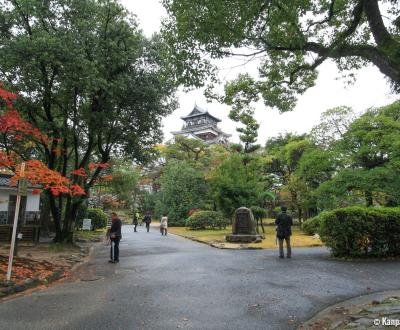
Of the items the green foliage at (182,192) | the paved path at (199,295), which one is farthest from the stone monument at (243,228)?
the green foliage at (182,192)

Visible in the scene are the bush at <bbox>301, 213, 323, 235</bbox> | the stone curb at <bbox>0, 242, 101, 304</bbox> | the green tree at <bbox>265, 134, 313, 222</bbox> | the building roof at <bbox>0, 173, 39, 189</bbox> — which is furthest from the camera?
the green tree at <bbox>265, 134, 313, 222</bbox>

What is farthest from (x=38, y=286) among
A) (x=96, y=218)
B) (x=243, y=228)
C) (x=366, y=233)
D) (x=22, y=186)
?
(x=96, y=218)

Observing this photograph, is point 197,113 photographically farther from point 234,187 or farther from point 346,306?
point 346,306

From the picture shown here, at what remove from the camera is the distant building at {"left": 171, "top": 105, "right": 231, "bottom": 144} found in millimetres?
60175

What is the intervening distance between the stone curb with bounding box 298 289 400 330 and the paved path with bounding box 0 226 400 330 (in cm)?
14

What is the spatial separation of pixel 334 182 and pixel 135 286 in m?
15.5

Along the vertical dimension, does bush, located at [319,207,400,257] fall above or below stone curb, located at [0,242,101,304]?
above

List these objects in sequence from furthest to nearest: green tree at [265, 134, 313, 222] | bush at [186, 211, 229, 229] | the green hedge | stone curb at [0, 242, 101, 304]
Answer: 1. green tree at [265, 134, 313, 222]
2. the green hedge
3. bush at [186, 211, 229, 229]
4. stone curb at [0, 242, 101, 304]

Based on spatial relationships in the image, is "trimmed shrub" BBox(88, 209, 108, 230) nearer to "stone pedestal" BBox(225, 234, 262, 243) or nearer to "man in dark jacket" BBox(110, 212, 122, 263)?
"stone pedestal" BBox(225, 234, 262, 243)

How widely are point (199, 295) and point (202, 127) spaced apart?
5582 cm

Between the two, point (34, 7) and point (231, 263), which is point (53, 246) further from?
point (34, 7)

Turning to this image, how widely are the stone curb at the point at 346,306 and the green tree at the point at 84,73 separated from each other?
665cm

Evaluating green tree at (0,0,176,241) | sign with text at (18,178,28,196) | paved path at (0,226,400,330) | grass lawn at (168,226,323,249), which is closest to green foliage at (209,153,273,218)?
grass lawn at (168,226,323,249)

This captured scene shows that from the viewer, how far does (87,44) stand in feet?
40.1
